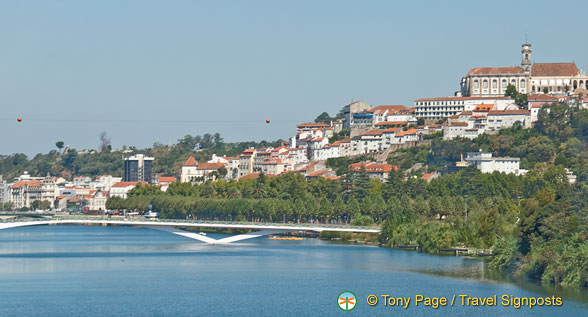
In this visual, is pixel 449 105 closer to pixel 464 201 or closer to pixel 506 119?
pixel 506 119

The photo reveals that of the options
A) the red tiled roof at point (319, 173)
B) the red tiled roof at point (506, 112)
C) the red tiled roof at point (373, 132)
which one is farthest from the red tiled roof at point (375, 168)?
the red tiled roof at point (506, 112)

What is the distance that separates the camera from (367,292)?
45.7m

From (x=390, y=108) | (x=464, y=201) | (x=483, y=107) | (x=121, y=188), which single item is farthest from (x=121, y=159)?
(x=464, y=201)

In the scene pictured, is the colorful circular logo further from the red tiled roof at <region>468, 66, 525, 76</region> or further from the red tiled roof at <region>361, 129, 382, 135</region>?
the red tiled roof at <region>468, 66, 525, 76</region>

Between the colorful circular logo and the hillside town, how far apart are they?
5624 cm

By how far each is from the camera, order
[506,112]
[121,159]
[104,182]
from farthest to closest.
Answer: [121,159] → [104,182] → [506,112]

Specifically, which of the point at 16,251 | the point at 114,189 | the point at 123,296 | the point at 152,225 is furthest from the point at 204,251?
the point at 114,189

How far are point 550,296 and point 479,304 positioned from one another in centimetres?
345

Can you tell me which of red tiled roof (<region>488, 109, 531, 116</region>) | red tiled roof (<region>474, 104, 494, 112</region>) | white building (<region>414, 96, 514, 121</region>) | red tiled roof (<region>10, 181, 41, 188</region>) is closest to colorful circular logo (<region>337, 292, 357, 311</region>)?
red tiled roof (<region>488, 109, 531, 116</region>)

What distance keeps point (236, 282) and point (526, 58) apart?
83620 millimetres

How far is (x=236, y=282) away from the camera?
163 ft

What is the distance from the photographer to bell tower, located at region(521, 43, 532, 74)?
125875 millimetres

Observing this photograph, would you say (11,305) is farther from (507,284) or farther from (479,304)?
(507,284)

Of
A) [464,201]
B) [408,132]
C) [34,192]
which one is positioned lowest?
[464,201]
